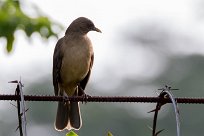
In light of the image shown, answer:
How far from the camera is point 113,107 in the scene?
125 ft

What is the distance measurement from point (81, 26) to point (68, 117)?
1.57 metres

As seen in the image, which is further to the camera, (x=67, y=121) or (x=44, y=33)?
(x=67, y=121)

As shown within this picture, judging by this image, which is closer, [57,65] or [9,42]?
[9,42]

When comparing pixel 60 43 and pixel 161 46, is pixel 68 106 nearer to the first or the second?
pixel 60 43

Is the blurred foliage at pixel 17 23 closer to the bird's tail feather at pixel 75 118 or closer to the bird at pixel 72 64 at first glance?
the bird's tail feather at pixel 75 118

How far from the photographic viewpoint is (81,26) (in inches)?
413

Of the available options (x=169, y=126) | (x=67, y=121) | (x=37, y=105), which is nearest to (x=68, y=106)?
(x=67, y=121)

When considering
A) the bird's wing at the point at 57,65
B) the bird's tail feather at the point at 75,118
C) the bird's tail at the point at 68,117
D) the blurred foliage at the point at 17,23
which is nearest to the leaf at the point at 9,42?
the blurred foliage at the point at 17,23

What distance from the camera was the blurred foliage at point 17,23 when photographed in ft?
20.3

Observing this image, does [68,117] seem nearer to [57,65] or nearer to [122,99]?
[57,65]

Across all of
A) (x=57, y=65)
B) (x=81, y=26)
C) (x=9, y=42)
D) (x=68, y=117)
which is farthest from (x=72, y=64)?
(x=9, y=42)

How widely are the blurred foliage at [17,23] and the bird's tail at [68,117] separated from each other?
2.42 metres

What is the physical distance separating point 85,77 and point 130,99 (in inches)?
169

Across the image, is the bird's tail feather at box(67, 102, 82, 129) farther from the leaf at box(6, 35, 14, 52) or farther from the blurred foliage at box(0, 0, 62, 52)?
the leaf at box(6, 35, 14, 52)
